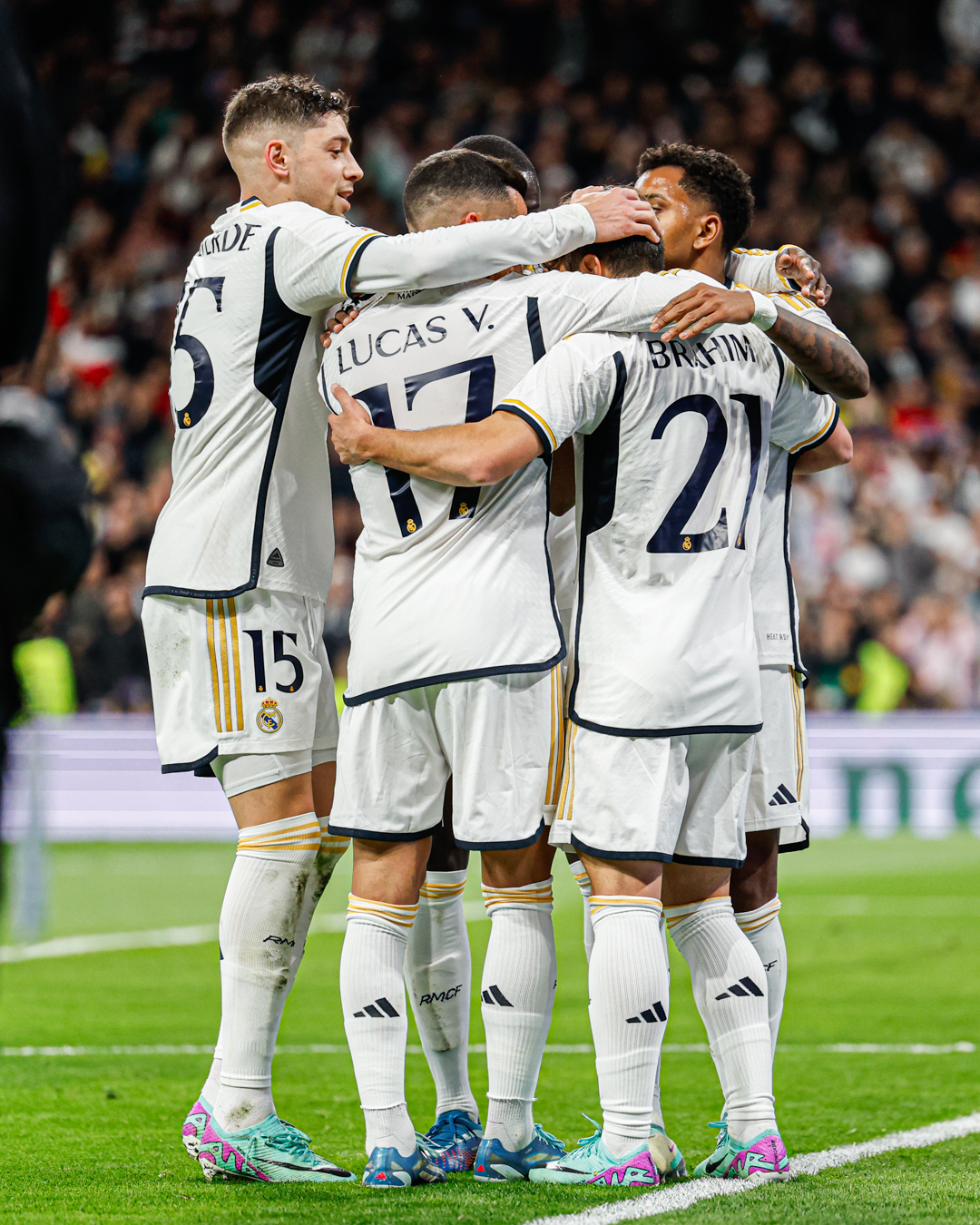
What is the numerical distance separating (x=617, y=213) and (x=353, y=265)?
620mm

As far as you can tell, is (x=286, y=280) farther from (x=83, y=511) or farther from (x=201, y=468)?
(x=83, y=511)

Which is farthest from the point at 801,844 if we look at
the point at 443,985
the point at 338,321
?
the point at 338,321

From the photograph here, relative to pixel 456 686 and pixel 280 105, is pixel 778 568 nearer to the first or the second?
pixel 456 686

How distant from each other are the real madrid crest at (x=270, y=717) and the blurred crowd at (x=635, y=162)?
34.5 feet

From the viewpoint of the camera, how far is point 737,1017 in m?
3.73

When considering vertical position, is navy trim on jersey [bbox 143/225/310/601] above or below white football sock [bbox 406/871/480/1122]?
above

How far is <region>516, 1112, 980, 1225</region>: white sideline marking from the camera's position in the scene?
10.8 feet

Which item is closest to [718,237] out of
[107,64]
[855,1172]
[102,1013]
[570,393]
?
[570,393]

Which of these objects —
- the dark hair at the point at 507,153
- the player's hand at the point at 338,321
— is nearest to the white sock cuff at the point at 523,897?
the player's hand at the point at 338,321

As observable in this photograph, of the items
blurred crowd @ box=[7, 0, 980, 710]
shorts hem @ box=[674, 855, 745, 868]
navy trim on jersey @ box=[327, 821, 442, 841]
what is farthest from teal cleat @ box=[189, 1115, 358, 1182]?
blurred crowd @ box=[7, 0, 980, 710]

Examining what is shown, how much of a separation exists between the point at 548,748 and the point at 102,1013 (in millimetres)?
3680

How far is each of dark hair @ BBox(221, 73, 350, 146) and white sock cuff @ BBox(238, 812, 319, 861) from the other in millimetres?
1738

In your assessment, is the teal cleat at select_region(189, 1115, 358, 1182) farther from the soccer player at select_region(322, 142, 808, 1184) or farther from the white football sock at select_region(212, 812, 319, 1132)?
the soccer player at select_region(322, 142, 808, 1184)

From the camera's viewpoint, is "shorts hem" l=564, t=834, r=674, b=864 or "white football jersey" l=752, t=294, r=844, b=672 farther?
"white football jersey" l=752, t=294, r=844, b=672
